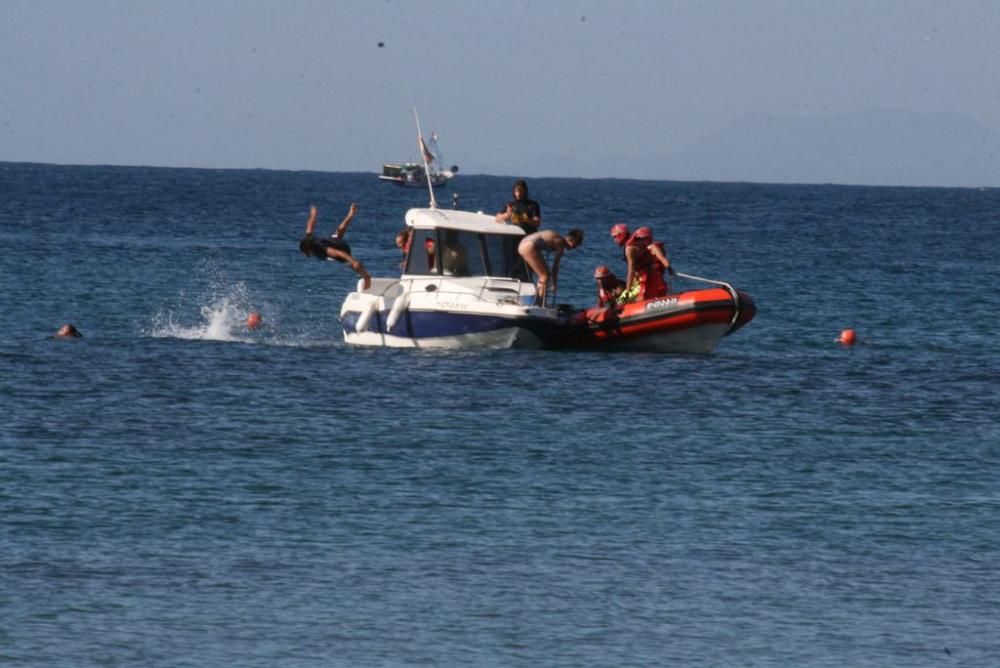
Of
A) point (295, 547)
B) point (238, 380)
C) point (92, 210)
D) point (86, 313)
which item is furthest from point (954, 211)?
point (295, 547)

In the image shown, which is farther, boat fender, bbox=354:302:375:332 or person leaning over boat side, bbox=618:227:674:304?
boat fender, bbox=354:302:375:332

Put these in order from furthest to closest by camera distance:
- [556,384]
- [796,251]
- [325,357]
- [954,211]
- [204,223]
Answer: [954,211] < [204,223] < [796,251] < [325,357] < [556,384]

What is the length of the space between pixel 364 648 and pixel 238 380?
40.9 ft

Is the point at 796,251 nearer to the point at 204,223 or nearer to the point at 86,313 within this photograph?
the point at 204,223

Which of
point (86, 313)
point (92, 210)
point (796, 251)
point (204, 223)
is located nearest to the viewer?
point (86, 313)

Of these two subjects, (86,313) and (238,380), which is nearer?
(238,380)

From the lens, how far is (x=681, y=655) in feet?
37.7

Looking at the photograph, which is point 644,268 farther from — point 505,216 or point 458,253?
point 458,253

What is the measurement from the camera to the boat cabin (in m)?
26.5

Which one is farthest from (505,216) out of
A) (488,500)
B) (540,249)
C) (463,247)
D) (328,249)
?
(488,500)

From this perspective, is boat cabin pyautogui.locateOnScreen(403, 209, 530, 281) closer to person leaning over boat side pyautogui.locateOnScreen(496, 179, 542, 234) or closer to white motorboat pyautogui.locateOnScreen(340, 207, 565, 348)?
white motorboat pyautogui.locateOnScreen(340, 207, 565, 348)

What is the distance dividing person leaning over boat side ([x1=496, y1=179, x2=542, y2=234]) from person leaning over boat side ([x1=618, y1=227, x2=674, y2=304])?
153 cm

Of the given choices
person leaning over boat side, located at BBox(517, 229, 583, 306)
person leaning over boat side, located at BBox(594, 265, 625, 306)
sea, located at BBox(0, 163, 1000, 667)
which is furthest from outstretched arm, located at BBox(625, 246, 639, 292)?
sea, located at BBox(0, 163, 1000, 667)

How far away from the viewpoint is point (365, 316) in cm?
2677
